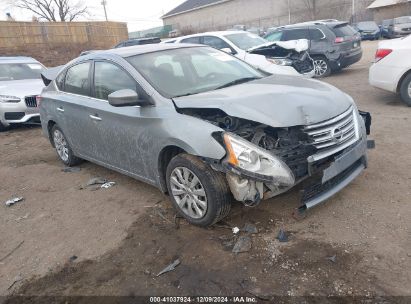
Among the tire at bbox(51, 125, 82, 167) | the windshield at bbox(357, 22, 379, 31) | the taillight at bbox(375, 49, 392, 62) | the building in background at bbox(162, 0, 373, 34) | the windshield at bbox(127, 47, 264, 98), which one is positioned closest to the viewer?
the windshield at bbox(127, 47, 264, 98)

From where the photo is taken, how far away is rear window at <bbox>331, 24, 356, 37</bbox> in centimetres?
1177

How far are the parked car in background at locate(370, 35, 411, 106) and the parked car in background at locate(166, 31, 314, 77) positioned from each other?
2.00 meters

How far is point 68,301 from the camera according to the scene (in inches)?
116

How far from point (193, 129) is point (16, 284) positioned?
6.65 ft

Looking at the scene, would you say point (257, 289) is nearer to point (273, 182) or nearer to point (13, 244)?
point (273, 182)

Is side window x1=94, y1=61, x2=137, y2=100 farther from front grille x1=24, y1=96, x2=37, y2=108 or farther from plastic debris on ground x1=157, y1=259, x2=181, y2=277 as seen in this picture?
front grille x1=24, y1=96, x2=37, y2=108

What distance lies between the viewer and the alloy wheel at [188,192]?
11.7ft

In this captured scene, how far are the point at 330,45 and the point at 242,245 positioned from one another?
32.6ft

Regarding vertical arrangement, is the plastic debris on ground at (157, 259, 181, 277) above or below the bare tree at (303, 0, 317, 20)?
below

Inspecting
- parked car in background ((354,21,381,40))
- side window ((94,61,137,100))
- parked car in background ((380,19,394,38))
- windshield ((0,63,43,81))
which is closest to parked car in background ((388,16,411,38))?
parked car in background ((380,19,394,38))

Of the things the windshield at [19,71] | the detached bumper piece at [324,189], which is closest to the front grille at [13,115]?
the windshield at [19,71]

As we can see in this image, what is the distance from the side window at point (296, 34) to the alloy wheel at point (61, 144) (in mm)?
9021

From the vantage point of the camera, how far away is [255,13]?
49.0 metres

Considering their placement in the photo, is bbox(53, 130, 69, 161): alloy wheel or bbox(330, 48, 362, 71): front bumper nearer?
bbox(53, 130, 69, 161): alloy wheel
